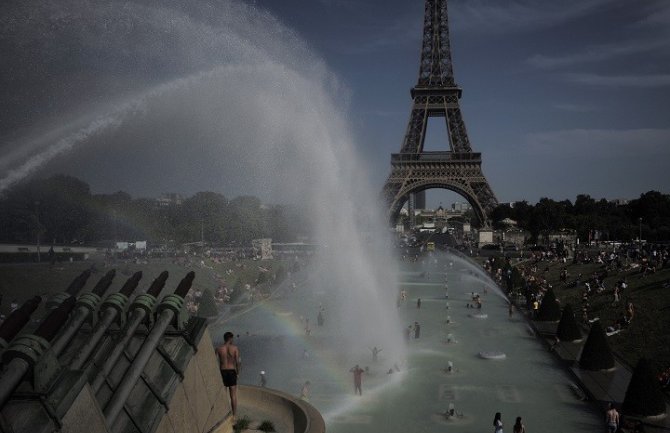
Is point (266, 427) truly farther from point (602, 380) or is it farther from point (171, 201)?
point (171, 201)

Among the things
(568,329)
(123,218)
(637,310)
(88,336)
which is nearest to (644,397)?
(568,329)

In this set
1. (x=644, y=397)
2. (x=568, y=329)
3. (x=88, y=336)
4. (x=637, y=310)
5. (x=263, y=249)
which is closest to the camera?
(x=88, y=336)

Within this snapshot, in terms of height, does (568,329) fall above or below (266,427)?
below

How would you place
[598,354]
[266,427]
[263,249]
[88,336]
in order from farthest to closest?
1. [263,249]
2. [598,354]
3. [266,427]
4. [88,336]

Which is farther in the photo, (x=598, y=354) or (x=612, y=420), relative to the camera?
(x=598, y=354)

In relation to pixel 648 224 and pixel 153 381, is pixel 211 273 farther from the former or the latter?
pixel 648 224

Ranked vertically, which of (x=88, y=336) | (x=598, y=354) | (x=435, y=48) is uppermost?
(x=435, y=48)
